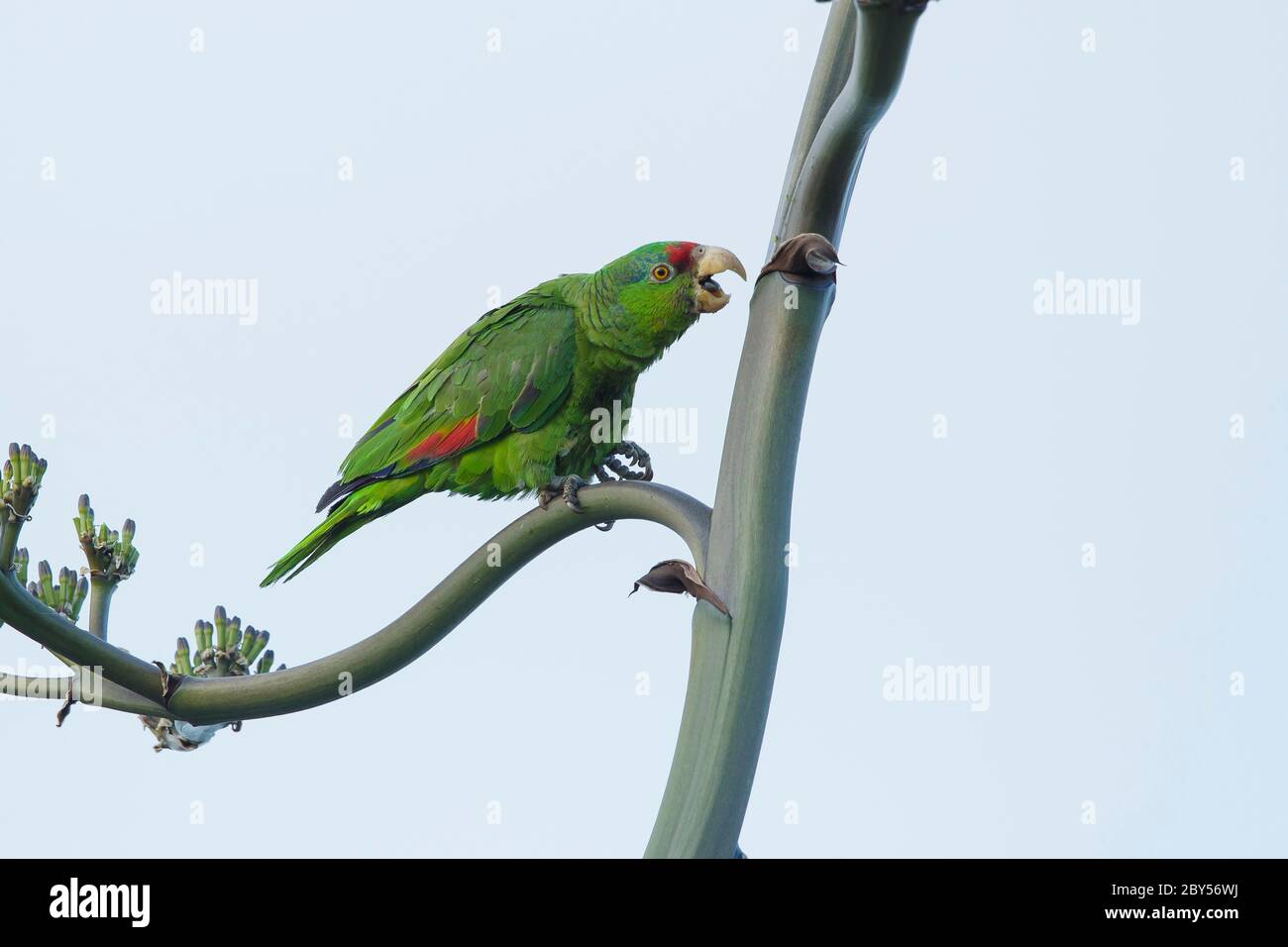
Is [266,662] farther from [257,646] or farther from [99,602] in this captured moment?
[99,602]

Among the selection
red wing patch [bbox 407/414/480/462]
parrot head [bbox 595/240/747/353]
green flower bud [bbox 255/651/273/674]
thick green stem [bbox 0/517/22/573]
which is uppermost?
parrot head [bbox 595/240/747/353]

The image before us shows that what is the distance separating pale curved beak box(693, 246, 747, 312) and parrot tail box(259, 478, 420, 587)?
1.41 m

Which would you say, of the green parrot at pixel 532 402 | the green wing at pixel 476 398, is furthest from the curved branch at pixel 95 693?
the green wing at pixel 476 398

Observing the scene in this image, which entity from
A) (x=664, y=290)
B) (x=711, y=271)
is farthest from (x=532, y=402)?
(x=711, y=271)

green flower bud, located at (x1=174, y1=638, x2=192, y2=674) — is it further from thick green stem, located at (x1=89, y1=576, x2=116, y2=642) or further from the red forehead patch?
the red forehead patch

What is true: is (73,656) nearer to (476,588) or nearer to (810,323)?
(476,588)

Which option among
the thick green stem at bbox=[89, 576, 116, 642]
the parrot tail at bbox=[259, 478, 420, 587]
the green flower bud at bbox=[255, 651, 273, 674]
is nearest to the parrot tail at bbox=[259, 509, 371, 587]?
the parrot tail at bbox=[259, 478, 420, 587]

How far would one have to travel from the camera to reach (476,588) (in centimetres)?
280

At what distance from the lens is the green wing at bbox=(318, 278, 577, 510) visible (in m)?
4.95

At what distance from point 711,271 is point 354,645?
8.07 ft

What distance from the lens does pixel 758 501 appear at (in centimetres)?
234

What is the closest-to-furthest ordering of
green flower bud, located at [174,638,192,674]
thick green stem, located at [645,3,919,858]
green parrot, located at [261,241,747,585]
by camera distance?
thick green stem, located at [645,3,919,858] < green flower bud, located at [174,638,192,674] < green parrot, located at [261,241,747,585]
